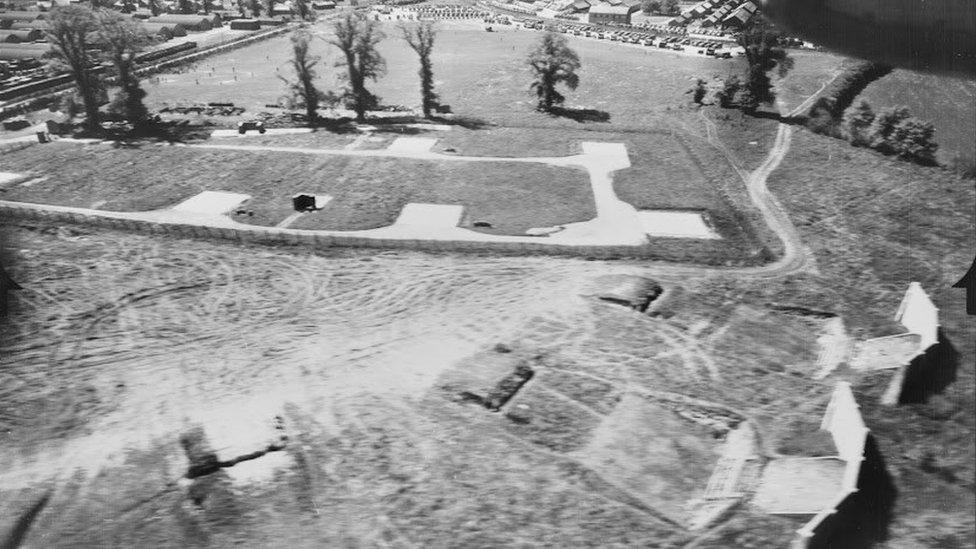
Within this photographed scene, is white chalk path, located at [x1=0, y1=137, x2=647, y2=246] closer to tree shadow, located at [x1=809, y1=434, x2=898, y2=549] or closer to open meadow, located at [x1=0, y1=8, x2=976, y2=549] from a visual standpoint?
open meadow, located at [x1=0, y1=8, x2=976, y2=549]

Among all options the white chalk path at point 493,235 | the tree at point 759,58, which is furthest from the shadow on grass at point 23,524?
the tree at point 759,58

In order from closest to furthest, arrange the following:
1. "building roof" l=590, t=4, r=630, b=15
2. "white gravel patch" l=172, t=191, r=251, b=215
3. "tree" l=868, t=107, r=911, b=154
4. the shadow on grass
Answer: the shadow on grass
"white gravel patch" l=172, t=191, r=251, b=215
"tree" l=868, t=107, r=911, b=154
"building roof" l=590, t=4, r=630, b=15

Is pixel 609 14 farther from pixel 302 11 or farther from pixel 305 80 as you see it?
pixel 305 80

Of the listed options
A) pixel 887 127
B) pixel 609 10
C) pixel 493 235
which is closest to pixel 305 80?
pixel 493 235

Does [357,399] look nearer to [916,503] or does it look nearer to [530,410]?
[530,410]

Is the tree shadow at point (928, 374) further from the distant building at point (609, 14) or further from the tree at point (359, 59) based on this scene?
the distant building at point (609, 14)

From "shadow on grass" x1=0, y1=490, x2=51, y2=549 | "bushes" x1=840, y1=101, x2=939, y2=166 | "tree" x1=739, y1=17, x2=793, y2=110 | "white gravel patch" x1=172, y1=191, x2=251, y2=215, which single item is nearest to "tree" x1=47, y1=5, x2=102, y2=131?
"white gravel patch" x1=172, y1=191, x2=251, y2=215
